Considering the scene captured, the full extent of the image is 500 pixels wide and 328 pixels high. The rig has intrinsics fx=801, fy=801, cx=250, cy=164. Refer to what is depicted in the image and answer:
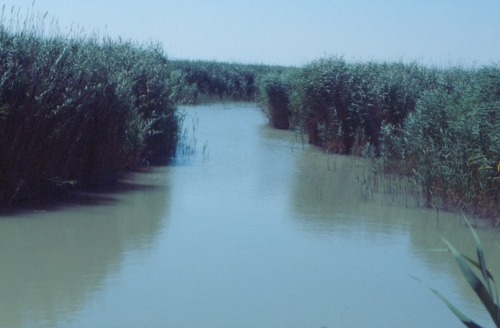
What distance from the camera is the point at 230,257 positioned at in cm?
908

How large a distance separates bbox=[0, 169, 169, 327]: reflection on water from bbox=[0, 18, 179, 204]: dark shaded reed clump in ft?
1.76

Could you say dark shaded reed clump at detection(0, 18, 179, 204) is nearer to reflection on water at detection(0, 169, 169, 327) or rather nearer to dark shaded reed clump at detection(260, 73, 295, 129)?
reflection on water at detection(0, 169, 169, 327)

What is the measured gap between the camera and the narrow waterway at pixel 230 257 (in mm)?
7121

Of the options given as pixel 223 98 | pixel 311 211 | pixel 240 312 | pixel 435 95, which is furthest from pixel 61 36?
pixel 223 98

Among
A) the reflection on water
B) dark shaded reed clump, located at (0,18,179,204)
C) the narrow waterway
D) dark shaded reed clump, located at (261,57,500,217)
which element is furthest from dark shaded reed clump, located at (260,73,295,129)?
the reflection on water

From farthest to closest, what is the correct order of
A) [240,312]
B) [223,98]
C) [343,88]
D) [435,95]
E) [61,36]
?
[223,98], [343,88], [435,95], [61,36], [240,312]

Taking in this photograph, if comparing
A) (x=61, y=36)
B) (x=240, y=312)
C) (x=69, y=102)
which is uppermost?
(x=61, y=36)

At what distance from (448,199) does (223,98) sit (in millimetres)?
27486

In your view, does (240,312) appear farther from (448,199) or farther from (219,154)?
(219,154)

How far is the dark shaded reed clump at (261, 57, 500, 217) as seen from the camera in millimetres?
11594

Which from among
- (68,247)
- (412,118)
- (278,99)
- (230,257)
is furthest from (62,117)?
(278,99)

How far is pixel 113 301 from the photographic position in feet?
23.7

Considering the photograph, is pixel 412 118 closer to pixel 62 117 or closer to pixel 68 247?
pixel 62 117

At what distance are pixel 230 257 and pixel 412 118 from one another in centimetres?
657
